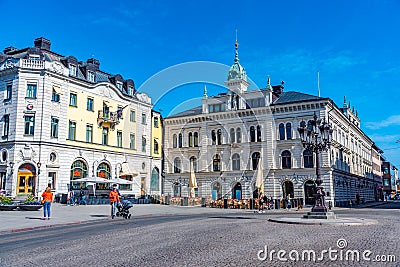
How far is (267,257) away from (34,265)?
197 inches

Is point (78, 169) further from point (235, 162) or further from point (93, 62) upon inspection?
point (235, 162)

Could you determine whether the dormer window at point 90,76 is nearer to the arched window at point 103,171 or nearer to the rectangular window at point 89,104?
the rectangular window at point 89,104

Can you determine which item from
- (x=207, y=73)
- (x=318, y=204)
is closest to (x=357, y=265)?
(x=318, y=204)

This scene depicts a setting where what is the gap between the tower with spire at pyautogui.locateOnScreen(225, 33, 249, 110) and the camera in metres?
54.8

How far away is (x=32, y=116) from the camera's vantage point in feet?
129

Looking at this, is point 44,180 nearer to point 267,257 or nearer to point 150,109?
point 150,109

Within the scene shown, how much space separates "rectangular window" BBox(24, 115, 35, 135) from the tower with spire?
26.6 meters

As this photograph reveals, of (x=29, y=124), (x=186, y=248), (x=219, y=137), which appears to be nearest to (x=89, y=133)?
(x=29, y=124)

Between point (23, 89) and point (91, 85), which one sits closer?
point (23, 89)

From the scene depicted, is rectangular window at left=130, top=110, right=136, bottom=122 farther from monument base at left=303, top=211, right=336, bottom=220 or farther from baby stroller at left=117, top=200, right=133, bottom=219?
monument base at left=303, top=211, right=336, bottom=220

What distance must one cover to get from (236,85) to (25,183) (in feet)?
103

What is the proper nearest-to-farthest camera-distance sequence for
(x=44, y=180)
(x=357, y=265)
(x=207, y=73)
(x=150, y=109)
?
(x=357, y=265), (x=207, y=73), (x=44, y=180), (x=150, y=109)

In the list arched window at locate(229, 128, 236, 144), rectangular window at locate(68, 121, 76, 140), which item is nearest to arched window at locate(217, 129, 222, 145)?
arched window at locate(229, 128, 236, 144)

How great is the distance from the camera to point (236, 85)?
186 feet
